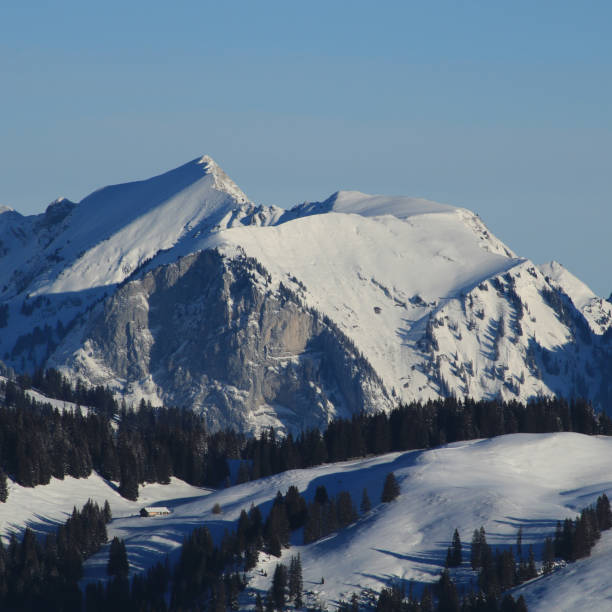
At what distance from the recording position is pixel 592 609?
198125mm

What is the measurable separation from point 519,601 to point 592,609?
26.4ft

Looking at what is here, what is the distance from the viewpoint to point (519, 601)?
199 m
